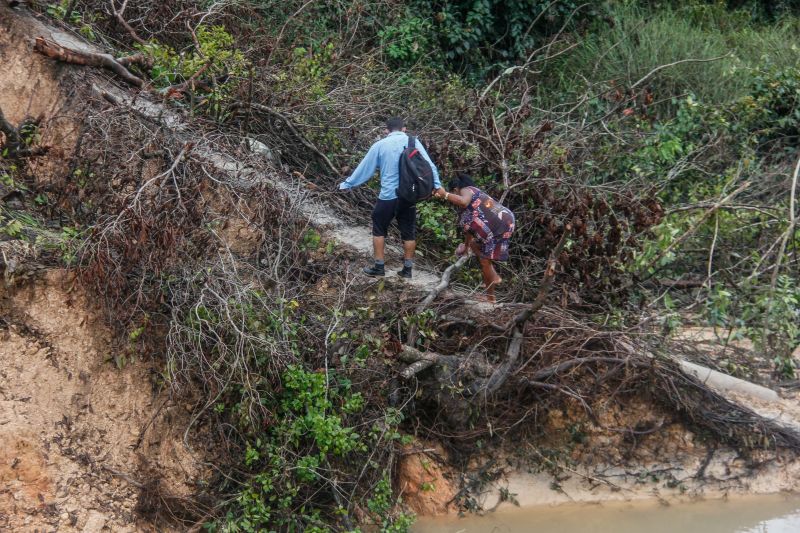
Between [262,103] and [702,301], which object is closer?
[702,301]

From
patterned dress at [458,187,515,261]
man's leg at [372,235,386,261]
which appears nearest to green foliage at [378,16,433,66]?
patterned dress at [458,187,515,261]

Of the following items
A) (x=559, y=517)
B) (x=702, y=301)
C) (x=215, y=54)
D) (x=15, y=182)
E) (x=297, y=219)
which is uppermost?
(x=215, y=54)

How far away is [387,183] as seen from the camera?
288 inches

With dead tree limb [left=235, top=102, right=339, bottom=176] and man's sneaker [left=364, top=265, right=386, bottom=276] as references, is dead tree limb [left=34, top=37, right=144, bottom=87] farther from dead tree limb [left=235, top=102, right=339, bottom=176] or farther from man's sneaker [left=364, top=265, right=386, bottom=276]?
man's sneaker [left=364, top=265, right=386, bottom=276]

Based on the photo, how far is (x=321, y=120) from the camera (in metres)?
8.95

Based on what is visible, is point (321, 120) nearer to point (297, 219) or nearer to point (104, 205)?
point (297, 219)

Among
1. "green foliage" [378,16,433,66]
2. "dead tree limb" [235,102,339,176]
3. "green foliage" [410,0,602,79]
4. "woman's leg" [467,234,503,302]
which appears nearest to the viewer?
"woman's leg" [467,234,503,302]

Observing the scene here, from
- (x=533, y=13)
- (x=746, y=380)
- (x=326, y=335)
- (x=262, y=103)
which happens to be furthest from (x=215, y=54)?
(x=746, y=380)

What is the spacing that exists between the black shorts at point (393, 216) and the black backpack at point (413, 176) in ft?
0.43

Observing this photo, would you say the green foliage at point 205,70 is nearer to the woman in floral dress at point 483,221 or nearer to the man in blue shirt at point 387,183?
the man in blue shirt at point 387,183

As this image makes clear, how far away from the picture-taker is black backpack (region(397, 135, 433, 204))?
7191mm

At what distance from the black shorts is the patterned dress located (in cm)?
A: 47

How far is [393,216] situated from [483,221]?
0.80 meters

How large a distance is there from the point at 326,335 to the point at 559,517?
2481mm
